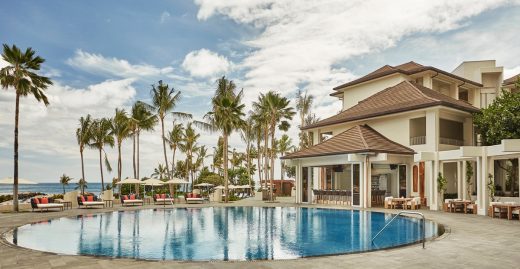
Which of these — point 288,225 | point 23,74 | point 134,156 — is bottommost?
point 288,225

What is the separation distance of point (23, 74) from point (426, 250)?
926 inches

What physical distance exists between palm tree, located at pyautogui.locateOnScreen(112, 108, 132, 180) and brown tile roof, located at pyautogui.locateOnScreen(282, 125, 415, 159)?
19.9 meters

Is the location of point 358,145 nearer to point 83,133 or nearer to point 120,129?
point 120,129

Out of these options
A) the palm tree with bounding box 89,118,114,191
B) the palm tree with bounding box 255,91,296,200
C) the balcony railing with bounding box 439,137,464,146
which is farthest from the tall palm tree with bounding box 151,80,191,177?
the balcony railing with bounding box 439,137,464,146

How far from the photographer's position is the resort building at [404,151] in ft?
76.1

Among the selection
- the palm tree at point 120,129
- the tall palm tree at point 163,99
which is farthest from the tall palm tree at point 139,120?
the tall palm tree at point 163,99

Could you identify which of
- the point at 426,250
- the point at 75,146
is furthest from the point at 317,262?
the point at 75,146

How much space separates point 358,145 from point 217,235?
43.5ft

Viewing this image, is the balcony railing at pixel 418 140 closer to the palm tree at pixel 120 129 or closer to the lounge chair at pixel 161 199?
the lounge chair at pixel 161 199

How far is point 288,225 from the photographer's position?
57.2 ft

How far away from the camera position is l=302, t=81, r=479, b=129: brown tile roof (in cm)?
2520

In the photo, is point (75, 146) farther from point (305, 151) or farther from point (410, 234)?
point (410, 234)

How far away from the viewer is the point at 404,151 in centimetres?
2498

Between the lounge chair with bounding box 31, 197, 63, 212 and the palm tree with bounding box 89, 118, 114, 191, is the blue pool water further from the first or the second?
the palm tree with bounding box 89, 118, 114, 191
